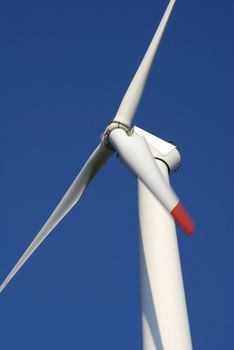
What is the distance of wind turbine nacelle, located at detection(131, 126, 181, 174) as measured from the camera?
541 inches

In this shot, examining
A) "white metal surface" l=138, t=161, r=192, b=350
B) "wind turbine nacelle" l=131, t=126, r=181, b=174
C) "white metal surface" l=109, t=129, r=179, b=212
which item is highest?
"wind turbine nacelle" l=131, t=126, r=181, b=174

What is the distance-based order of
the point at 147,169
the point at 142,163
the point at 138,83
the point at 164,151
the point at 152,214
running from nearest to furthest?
the point at 147,169 → the point at 142,163 → the point at 152,214 → the point at 138,83 → the point at 164,151

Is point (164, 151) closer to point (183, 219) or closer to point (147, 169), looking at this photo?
point (147, 169)

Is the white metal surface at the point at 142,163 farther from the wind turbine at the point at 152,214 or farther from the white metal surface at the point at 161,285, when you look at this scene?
the white metal surface at the point at 161,285

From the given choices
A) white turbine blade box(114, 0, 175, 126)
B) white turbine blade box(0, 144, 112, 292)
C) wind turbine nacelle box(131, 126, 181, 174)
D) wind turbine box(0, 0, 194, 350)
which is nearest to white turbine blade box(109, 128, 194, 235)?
wind turbine box(0, 0, 194, 350)

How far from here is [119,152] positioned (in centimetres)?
1180

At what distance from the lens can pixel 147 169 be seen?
10688mm

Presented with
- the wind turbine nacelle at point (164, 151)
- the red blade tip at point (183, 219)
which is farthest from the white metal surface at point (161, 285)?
the red blade tip at point (183, 219)

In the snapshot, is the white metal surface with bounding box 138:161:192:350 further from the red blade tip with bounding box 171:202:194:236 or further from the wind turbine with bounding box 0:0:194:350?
the red blade tip with bounding box 171:202:194:236

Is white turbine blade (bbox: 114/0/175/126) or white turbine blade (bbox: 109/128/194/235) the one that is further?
white turbine blade (bbox: 114/0/175/126)

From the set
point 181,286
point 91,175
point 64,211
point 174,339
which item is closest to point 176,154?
point 91,175

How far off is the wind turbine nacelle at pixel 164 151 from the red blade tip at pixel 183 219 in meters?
4.57

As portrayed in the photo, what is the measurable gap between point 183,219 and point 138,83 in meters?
5.00

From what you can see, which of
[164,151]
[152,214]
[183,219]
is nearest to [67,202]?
[152,214]
